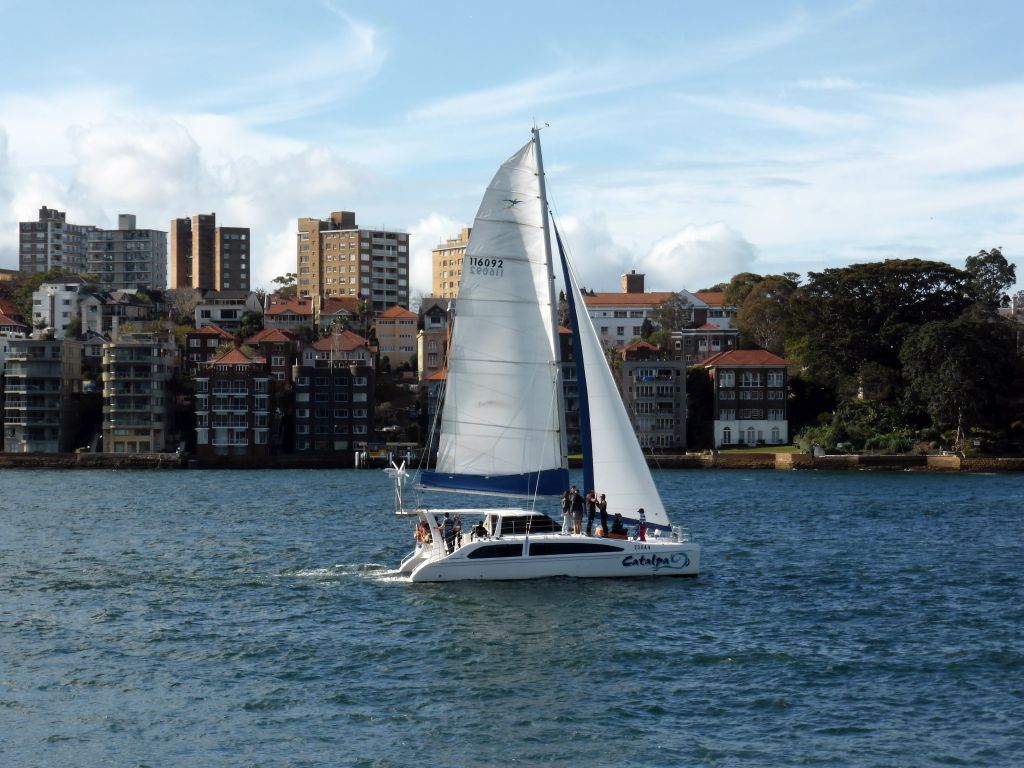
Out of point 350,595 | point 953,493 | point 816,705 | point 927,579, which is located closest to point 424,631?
point 350,595

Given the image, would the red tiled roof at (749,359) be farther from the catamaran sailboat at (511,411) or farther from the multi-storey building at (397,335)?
the catamaran sailboat at (511,411)

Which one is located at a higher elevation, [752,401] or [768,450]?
[752,401]

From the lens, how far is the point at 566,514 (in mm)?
38938

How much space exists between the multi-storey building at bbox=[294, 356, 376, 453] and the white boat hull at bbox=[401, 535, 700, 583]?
93442 mm

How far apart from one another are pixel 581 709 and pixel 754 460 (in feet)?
325

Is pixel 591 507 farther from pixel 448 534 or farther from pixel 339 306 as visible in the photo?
pixel 339 306

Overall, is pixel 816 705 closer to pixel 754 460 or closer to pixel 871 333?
pixel 754 460

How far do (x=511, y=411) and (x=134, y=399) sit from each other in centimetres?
10079

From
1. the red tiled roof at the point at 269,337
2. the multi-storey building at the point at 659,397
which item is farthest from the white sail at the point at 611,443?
the red tiled roof at the point at 269,337

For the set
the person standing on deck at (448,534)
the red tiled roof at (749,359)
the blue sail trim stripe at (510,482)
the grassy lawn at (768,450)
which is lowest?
the person standing on deck at (448,534)

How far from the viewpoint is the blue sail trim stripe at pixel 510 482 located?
38.7 metres

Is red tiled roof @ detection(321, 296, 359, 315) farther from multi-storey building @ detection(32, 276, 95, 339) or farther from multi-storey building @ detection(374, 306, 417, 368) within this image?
multi-storey building @ detection(32, 276, 95, 339)

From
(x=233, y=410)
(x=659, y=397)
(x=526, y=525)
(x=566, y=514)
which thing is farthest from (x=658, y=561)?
(x=659, y=397)

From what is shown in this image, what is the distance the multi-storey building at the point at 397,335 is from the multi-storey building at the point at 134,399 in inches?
1512
